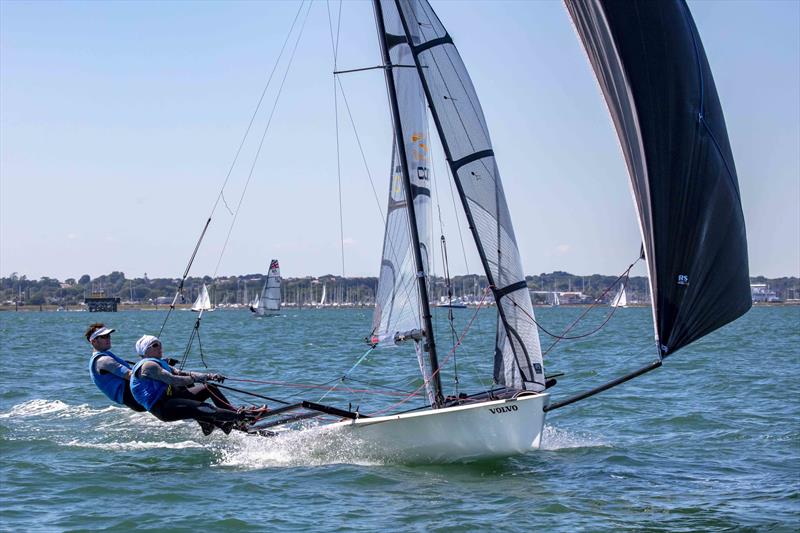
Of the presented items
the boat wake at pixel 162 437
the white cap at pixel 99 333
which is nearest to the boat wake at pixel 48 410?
the boat wake at pixel 162 437

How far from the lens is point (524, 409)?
9.84 m

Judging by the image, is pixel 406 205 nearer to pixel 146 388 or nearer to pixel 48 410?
pixel 146 388

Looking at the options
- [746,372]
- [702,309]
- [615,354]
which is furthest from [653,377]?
[702,309]

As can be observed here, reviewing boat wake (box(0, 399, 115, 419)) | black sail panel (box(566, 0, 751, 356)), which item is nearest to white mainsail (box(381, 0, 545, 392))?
black sail panel (box(566, 0, 751, 356))

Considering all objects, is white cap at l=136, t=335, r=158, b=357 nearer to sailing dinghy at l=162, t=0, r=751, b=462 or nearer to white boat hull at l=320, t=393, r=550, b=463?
sailing dinghy at l=162, t=0, r=751, b=462

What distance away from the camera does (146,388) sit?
Answer: 10.2m

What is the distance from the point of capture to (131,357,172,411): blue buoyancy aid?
1024 centimetres

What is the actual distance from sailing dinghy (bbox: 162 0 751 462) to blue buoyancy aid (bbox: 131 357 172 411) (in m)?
1.03

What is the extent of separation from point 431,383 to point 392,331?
72 centimetres

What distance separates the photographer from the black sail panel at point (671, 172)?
8414 millimetres

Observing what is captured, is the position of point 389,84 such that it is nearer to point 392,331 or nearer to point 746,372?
point 392,331

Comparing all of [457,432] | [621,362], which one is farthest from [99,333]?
[621,362]

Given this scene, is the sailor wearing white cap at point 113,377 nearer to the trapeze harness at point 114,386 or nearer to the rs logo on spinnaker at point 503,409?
the trapeze harness at point 114,386

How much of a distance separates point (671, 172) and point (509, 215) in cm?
252
